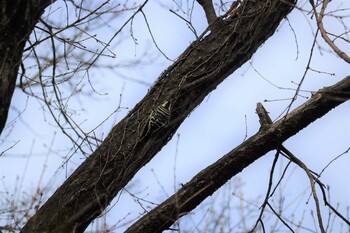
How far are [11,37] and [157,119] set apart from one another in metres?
1.28

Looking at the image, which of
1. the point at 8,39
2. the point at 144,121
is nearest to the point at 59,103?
the point at 144,121

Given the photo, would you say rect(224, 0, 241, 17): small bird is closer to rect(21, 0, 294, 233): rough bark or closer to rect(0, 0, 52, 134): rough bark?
rect(21, 0, 294, 233): rough bark

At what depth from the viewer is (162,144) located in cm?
354

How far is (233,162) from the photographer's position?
3.26m

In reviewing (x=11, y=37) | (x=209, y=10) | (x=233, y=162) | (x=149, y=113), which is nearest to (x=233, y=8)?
(x=209, y=10)

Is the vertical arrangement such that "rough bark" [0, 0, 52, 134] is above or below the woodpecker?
below

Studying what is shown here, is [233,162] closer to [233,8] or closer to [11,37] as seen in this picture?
[233,8]

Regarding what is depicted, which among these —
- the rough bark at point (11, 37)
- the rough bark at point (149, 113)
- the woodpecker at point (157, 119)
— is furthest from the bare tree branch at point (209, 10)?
the rough bark at point (11, 37)

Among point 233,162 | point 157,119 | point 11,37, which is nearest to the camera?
point 11,37

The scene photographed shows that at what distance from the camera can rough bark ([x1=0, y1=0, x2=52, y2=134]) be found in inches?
89.6

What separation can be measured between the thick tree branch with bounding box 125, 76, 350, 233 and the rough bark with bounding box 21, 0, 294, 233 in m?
0.30

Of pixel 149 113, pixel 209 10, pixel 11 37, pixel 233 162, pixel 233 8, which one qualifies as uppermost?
pixel 209 10

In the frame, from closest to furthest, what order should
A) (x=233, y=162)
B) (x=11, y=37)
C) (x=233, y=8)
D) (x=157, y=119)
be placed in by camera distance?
(x=11, y=37), (x=233, y=162), (x=157, y=119), (x=233, y=8)

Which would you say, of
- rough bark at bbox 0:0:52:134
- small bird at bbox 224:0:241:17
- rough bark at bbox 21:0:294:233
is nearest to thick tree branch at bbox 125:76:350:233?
rough bark at bbox 21:0:294:233
